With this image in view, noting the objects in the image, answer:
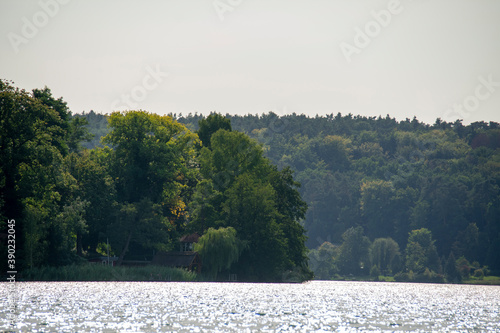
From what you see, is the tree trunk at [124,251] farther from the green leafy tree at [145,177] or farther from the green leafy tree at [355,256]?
the green leafy tree at [355,256]

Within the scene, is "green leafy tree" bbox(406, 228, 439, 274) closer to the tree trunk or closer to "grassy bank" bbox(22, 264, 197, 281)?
the tree trunk

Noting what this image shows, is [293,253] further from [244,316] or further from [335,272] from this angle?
[335,272]

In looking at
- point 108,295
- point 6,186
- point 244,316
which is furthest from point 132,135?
point 244,316

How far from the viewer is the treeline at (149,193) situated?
75750 millimetres

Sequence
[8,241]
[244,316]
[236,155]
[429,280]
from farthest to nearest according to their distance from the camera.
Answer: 1. [429,280]
2. [236,155]
3. [8,241]
4. [244,316]

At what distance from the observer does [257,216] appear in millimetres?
94188

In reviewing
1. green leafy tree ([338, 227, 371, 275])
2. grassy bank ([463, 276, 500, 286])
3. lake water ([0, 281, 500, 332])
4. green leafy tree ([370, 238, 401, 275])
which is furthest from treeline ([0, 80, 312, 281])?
green leafy tree ([338, 227, 371, 275])

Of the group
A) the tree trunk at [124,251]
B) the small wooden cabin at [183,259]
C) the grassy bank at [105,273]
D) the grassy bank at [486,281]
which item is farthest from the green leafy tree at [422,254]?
the grassy bank at [105,273]

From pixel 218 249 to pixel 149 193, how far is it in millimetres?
15424

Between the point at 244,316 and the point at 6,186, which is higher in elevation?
the point at 6,186

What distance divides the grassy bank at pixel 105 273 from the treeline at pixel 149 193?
1294 millimetres

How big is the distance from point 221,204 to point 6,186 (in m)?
31.3

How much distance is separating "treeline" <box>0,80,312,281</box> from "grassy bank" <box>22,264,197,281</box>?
1294 mm

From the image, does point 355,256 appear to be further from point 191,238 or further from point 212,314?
point 212,314
